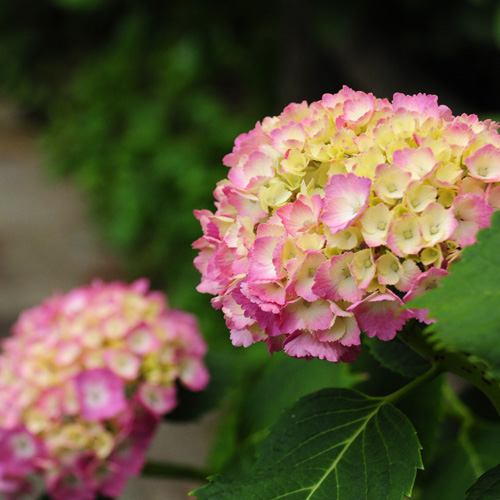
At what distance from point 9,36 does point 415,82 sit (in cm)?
568

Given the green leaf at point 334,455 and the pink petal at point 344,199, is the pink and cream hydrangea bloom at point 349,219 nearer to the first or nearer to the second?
the pink petal at point 344,199

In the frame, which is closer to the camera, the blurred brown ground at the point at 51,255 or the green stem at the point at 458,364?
the green stem at the point at 458,364

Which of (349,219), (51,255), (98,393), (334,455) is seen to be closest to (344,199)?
(349,219)

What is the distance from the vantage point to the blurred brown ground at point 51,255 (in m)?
2.85

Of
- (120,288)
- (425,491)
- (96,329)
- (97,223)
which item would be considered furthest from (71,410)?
(97,223)

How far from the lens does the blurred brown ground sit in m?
2.85

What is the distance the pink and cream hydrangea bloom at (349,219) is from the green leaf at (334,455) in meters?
0.11

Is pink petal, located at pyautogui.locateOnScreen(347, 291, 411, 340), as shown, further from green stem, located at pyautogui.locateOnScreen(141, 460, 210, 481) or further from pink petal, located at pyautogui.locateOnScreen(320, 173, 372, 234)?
green stem, located at pyautogui.locateOnScreen(141, 460, 210, 481)

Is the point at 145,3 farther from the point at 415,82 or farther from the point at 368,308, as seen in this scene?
the point at 368,308

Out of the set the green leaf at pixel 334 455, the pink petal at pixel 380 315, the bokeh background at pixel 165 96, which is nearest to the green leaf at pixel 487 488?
the green leaf at pixel 334 455

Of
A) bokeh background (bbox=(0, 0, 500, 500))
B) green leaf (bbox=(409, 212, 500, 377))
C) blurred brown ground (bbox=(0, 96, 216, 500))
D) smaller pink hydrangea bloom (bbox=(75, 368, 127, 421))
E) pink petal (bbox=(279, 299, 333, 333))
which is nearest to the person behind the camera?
green leaf (bbox=(409, 212, 500, 377))

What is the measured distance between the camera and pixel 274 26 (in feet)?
13.0

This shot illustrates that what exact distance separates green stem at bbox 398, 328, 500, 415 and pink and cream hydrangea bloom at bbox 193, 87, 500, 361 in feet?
0.24

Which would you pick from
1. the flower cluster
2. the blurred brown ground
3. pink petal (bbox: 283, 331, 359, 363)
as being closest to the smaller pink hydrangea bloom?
the flower cluster
